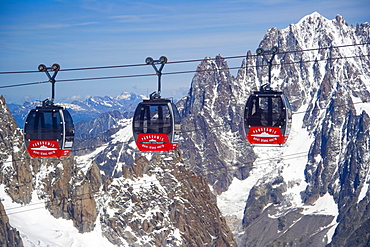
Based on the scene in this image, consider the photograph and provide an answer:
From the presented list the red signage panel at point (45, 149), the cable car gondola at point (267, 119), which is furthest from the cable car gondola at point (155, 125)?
the red signage panel at point (45, 149)

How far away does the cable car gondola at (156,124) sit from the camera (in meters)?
53.4

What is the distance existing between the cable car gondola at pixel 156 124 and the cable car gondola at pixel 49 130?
5537 mm

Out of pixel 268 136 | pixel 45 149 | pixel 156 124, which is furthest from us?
pixel 156 124

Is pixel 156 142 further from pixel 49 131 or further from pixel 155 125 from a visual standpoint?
Result: pixel 49 131

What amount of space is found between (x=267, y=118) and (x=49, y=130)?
16.8 m

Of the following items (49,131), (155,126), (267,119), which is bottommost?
(49,131)

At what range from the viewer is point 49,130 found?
52406 mm

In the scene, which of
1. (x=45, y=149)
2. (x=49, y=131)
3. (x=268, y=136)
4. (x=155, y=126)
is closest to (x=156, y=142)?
(x=155, y=126)

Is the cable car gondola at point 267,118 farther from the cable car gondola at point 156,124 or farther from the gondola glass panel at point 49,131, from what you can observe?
the gondola glass panel at point 49,131

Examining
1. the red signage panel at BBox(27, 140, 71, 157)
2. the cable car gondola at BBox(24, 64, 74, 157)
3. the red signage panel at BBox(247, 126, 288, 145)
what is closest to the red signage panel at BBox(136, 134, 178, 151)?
the cable car gondola at BBox(24, 64, 74, 157)

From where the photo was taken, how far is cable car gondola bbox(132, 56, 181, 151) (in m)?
53.4

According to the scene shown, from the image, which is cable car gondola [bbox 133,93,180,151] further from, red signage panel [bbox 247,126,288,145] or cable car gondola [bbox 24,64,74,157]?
red signage panel [bbox 247,126,288,145]

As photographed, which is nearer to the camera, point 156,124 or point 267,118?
point 267,118

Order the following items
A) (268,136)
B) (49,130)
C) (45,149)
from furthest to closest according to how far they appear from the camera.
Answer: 1. (45,149)
2. (268,136)
3. (49,130)
